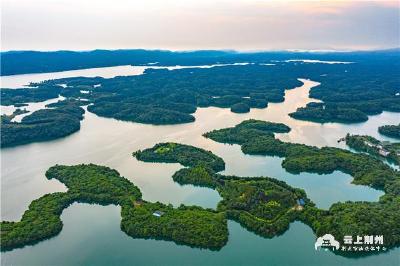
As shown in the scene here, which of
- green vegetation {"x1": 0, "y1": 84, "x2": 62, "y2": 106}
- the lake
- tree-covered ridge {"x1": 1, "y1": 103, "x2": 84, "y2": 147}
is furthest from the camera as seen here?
green vegetation {"x1": 0, "y1": 84, "x2": 62, "y2": 106}

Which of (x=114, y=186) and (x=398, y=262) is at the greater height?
(x=114, y=186)

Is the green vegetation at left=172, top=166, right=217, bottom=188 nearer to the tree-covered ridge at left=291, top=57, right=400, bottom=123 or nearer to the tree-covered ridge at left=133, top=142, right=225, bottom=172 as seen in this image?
the tree-covered ridge at left=133, top=142, right=225, bottom=172

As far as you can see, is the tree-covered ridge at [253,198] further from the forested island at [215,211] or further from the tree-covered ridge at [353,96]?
the tree-covered ridge at [353,96]

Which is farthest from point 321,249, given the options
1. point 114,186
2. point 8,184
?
point 8,184

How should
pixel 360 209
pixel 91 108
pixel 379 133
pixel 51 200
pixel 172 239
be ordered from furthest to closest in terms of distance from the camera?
1. pixel 91 108
2. pixel 379 133
3. pixel 51 200
4. pixel 360 209
5. pixel 172 239

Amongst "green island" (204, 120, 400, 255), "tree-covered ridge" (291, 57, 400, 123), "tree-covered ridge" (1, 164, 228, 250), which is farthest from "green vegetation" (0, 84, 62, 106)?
"tree-covered ridge" (291, 57, 400, 123)

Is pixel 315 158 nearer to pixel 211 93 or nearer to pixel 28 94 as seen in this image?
pixel 211 93

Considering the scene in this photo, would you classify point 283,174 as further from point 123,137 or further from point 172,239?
point 123,137
